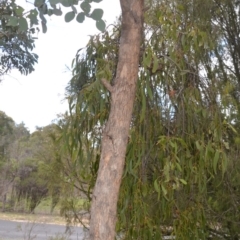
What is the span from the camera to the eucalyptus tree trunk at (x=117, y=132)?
2.23 metres

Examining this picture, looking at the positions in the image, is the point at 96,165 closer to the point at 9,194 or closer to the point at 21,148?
the point at 21,148

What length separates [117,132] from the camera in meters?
2.35

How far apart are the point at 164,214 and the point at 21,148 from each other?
1408 cm

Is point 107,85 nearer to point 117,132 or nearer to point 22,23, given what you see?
point 117,132

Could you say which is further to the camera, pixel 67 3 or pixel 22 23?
pixel 22 23

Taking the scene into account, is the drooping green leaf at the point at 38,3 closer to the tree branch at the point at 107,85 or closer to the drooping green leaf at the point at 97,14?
the drooping green leaf at the point at 97,14

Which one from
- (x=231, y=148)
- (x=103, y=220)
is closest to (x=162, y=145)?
(x=103, y=220)

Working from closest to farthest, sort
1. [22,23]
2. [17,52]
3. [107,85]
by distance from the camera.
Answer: [22,23], [107,85], [17,52]

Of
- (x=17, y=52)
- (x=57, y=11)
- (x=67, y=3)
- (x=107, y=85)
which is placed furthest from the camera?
(x=17, y=52)

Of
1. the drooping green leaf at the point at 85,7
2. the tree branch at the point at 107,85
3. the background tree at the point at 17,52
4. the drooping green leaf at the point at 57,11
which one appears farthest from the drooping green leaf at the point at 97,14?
the background tree at the point at 17,52

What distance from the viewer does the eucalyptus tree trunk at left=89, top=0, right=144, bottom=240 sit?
223 centimetres

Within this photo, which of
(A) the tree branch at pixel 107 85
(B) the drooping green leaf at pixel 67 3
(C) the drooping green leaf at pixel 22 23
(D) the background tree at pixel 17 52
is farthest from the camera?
(D) the background tree at pixel 17 52

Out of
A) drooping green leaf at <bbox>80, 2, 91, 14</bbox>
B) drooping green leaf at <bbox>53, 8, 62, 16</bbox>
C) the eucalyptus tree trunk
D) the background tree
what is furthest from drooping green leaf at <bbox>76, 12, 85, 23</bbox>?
the background tree

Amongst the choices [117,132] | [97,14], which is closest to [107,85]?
[117,132]
